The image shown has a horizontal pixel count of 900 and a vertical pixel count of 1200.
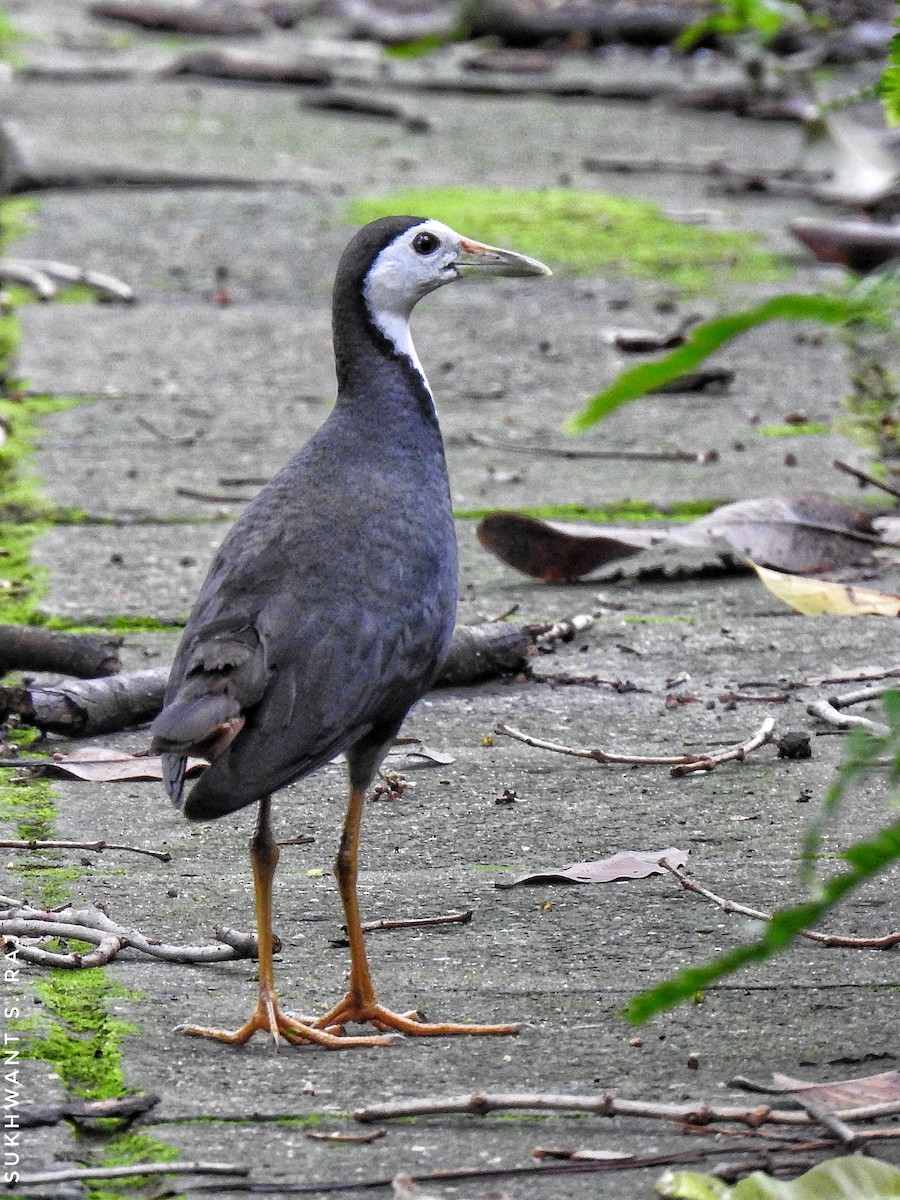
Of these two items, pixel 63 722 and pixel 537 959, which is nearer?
pixel 537 959

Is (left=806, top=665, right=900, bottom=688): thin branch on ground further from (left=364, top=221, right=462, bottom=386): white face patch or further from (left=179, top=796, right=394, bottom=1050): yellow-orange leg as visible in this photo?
(left=179, top=796, right=394, bottom=1050): yellow-orange leg

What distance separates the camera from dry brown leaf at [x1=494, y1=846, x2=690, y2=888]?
3039 millimetres

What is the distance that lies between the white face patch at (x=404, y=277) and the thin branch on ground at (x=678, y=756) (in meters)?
0.71

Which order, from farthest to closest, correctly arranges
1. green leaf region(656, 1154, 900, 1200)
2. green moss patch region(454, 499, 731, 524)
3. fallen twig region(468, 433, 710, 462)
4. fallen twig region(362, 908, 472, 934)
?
fallen twig region(468, 433, 710, 462) → green moss patch region(454, 499, 731, 524) → fallen twig region(362, 908, 472, 934) → green leaf region(656, 1154, 900, 1200)

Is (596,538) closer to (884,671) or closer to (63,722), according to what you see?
(884,671)

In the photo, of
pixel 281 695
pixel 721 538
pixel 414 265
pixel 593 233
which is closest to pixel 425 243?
pixel 414 265

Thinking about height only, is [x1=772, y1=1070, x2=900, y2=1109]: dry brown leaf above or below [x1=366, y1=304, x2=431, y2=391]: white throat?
below

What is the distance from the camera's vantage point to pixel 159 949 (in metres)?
2.76

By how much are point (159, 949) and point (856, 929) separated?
988mm

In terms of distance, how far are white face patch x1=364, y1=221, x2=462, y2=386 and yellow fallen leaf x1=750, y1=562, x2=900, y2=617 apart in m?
0.94

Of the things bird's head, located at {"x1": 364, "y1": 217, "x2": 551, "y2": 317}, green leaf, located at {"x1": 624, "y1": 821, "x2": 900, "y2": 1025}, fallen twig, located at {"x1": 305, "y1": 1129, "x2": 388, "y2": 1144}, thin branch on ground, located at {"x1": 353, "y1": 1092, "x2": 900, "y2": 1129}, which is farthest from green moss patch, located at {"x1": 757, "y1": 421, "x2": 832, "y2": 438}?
green leaf, located at {"x1": 624, "y1": 821, "x2": 900, "y2": 1025}

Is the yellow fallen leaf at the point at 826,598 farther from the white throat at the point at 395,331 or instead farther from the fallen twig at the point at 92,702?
the white throat at the point at 395,331

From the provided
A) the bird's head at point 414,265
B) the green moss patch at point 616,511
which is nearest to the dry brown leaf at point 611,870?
the bird's head at point 414,265

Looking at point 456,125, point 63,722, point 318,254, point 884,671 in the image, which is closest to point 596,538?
point 884,671
